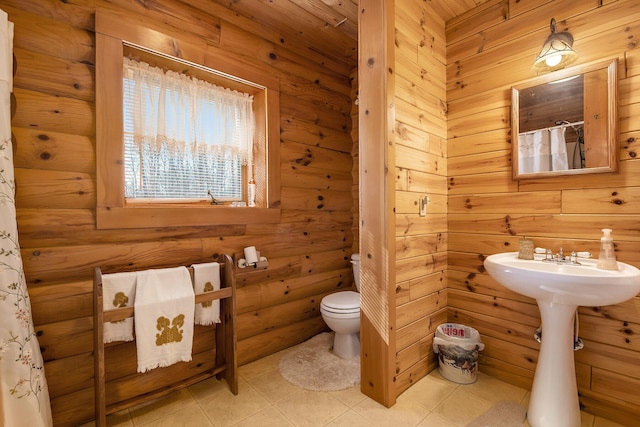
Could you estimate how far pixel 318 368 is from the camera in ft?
6.65

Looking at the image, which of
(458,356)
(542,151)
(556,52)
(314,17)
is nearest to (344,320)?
(458,356)

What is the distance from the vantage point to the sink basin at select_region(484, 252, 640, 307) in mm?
1123

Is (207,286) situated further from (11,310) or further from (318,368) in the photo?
(318,368)

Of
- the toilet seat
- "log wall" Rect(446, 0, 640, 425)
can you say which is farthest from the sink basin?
the toilet seat

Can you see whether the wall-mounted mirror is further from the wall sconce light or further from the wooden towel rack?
the wooden towel rack

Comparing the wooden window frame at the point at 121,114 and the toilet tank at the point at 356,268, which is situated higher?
the wooden window frame at the point at 121,114

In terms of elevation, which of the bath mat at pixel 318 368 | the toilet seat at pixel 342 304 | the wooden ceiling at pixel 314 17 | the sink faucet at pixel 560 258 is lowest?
the bath mat at pixel 318 368

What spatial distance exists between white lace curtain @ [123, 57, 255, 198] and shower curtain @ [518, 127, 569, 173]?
6.17 feet

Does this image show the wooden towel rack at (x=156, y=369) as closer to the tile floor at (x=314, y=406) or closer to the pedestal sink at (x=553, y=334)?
the tile floor at (x=314, y=406)

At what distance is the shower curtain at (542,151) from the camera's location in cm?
163

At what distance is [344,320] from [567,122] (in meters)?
1.82

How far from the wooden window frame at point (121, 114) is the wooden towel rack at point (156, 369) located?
323 mm

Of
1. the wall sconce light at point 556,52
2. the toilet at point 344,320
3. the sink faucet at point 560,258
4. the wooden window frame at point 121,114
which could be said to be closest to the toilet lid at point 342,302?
the toilet at point 344,320

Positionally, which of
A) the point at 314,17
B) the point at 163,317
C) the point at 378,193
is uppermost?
the point at 314,17
